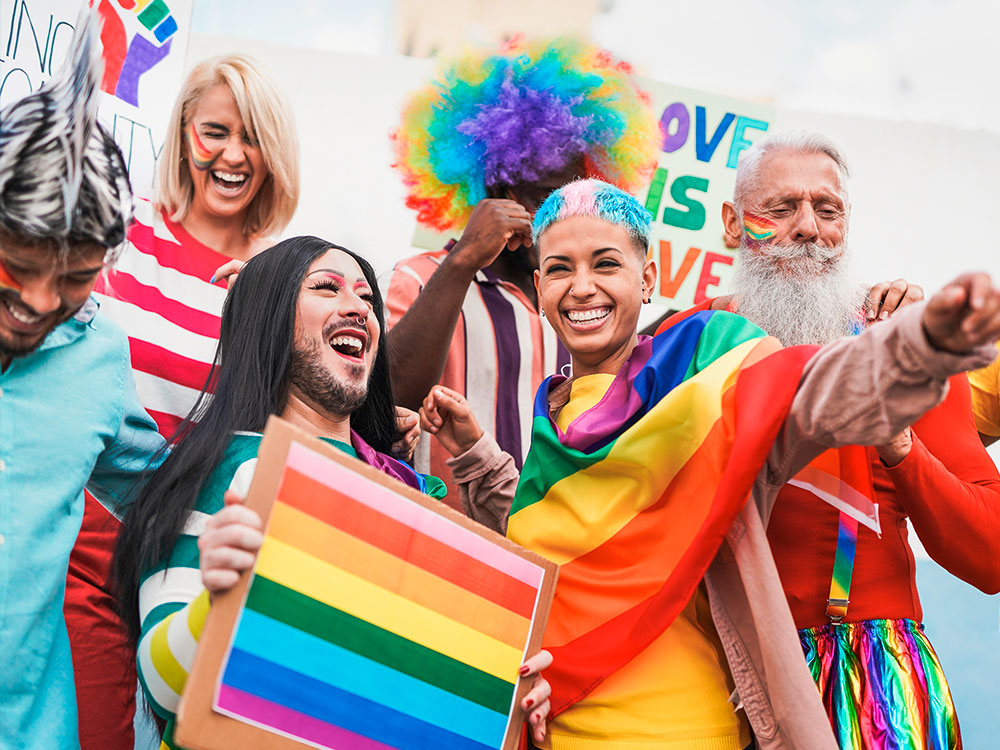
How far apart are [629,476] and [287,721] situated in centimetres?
93

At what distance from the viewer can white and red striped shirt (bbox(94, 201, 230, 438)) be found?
122 inches

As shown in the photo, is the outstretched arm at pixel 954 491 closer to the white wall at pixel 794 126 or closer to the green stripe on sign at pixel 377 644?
the green stripe on sign at pixel 377 644

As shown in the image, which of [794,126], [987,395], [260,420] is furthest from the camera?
[794,126]

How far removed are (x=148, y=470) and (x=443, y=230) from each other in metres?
1.93

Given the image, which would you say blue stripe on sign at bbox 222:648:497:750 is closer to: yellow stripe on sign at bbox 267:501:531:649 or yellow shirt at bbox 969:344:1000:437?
yellow stripe on sign at bbox 267:501:531:649

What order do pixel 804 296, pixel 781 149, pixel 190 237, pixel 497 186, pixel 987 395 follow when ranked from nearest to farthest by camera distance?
pixel 804 296 → pixel 781 149 → pixel 987 395 → pixel 190 237 → pixel 497 186

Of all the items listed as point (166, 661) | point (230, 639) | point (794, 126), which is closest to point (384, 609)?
point (230, 639)

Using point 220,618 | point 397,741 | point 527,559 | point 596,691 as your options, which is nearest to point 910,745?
point 596,691

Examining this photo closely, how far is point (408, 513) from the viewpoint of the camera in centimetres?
211

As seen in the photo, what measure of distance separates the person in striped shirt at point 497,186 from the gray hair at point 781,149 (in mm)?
702

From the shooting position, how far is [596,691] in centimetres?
229

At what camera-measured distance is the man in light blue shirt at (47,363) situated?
2.10m

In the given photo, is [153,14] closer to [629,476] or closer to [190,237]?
[190,237]

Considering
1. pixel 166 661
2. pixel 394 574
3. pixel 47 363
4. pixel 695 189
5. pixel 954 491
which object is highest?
pixel 695 189
